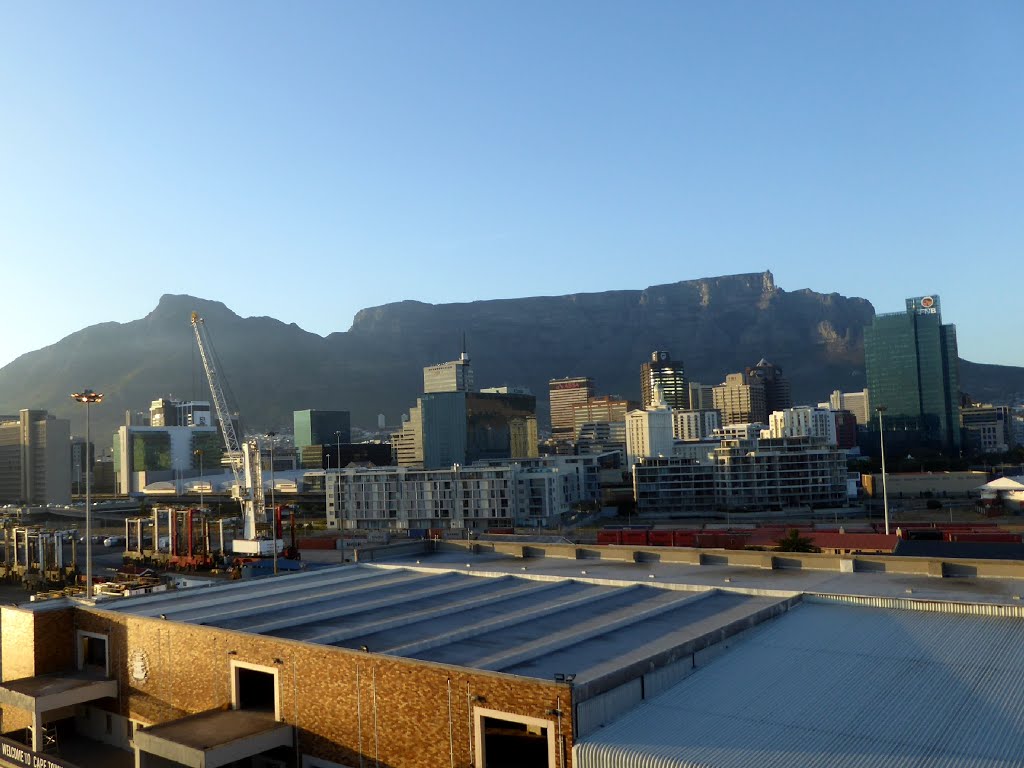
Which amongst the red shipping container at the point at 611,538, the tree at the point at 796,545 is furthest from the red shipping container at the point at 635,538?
the tree at the point at 796,545

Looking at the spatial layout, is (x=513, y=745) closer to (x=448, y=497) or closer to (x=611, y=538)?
(x=611, y=538)

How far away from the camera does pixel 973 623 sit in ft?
66.8

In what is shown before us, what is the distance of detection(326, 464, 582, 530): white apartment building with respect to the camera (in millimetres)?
108250

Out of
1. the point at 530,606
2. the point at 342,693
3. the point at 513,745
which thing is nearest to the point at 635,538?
the point at 530,606

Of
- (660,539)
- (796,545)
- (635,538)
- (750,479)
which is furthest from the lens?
(750,479)

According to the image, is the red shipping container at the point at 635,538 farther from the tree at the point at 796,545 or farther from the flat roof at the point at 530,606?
the flat roof at the point at 530,606

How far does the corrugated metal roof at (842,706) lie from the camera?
13.2m

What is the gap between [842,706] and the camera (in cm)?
1512

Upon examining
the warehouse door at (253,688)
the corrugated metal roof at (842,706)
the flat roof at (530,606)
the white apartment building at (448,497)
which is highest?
the flat roof at (530,606)

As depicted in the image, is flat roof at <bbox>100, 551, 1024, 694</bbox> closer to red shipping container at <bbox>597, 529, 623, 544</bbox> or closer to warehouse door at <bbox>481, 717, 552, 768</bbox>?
warehouse door at <bbox>481, 717, 552, 768</bbox>

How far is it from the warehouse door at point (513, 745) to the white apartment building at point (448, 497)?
91344 millimetres

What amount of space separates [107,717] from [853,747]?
65.7 ft

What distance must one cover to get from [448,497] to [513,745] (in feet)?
308

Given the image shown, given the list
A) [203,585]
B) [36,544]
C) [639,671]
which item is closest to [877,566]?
[639,671]
